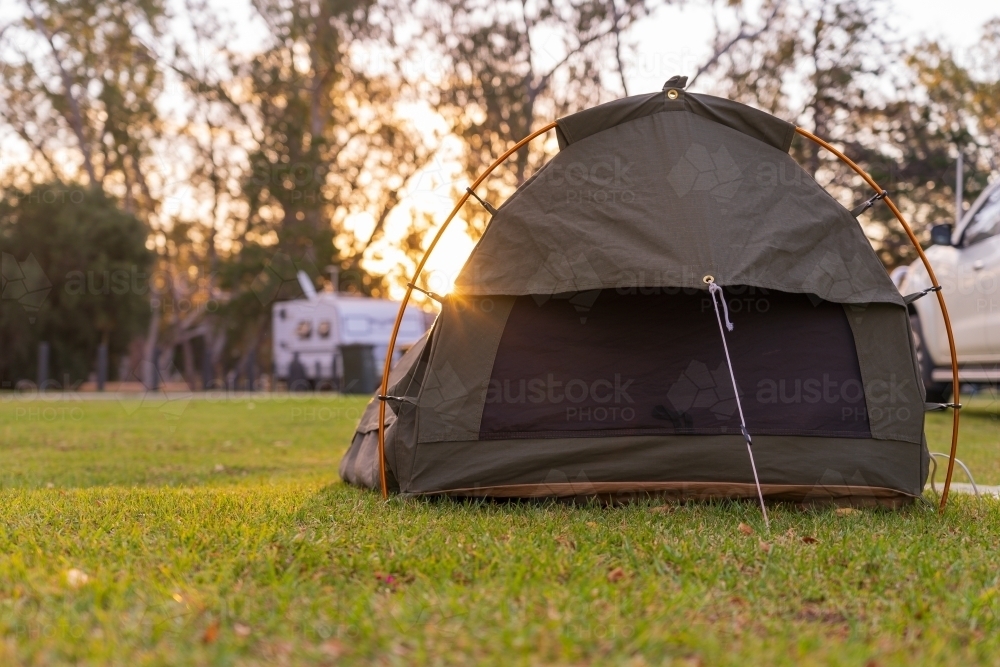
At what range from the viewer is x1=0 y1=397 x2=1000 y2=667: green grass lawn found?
216 centimetres

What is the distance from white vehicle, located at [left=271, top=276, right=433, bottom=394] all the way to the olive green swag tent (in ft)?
51.2

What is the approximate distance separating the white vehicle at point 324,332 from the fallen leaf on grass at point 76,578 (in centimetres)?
1697

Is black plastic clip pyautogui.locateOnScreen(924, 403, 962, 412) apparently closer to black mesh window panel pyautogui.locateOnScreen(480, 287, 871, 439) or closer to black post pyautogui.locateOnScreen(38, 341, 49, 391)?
black mesh window panel pyautogui.locateOnScreen(480, 287, 871, 439)

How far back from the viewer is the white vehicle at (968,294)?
7605 millimetres

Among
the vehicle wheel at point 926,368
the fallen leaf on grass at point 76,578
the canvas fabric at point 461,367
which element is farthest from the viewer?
the vehicle wheel at point 926,368

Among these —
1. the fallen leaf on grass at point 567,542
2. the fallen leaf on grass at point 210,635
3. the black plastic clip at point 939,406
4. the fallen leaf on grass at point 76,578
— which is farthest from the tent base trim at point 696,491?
the fallen leaf on grass at point 210,635

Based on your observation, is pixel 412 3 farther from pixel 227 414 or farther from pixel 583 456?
pixel 583 456

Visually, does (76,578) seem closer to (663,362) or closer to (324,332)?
(663,362)

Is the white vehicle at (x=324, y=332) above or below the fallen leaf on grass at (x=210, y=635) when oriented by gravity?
above

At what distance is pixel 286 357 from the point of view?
22125 millimetres

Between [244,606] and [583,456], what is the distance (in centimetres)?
190

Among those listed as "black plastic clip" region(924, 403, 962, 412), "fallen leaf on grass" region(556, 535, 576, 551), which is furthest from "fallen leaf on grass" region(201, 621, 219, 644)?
"black plastic clip" region(924, 403, 962, 412)

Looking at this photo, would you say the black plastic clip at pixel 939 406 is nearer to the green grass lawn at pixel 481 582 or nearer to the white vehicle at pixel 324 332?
the green grass lawn at pixel 481 582

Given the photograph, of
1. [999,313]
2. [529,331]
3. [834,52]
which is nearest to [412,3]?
[834,52]
